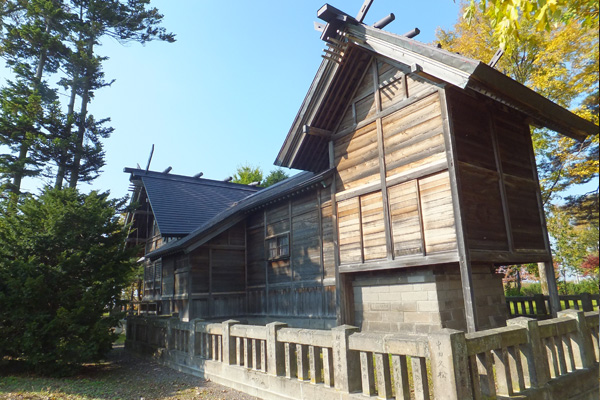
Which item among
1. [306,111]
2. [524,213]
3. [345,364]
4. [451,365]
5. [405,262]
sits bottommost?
[345,364]

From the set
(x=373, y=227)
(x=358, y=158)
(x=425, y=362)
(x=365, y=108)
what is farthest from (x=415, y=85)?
(x=425, y=362)

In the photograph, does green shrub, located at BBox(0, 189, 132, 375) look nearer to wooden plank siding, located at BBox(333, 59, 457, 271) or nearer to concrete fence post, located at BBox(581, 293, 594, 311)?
wooden plank siding, located at BBox(333, 59, 457, 271)

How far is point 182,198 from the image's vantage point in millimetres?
18938

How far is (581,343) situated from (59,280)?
11.9 m

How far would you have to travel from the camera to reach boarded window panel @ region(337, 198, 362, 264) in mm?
9695

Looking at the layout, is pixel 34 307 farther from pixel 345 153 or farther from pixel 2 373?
pixel 345 153

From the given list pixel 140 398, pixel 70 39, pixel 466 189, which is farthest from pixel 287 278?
pixel 70 39

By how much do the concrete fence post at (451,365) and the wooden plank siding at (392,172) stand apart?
3.36 metres

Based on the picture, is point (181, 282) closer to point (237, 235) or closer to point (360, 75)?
point (237, 235)

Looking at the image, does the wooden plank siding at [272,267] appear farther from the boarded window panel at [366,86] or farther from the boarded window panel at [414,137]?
the boarded window panel at [366,86]

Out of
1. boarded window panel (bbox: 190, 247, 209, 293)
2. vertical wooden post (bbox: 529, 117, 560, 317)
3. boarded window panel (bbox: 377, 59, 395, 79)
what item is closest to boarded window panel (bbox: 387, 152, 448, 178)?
boarded window panel (bbox: 377, 59, 395, 79)

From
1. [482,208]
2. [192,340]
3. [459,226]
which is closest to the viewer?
[459,226]

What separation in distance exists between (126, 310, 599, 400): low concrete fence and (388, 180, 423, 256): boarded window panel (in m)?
2.78

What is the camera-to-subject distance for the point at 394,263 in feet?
28.2
